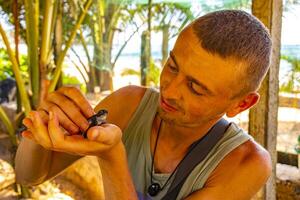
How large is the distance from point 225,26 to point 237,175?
17.7 inches

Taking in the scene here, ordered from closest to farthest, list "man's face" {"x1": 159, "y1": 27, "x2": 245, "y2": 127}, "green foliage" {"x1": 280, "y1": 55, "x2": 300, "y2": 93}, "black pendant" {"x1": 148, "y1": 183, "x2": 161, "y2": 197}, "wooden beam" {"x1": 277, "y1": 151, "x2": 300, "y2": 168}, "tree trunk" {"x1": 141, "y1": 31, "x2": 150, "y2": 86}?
"man's face" {"x1": 159, "y1": 27, "x2": 245, "y2": 127} → "black pendant" {"x1": 148, "y1": 183, "x2": 161, "y2": 197} → "green foliage" {"x1": 280, "y1": 55, "x2": 300, "y2": 93} → "wooden beam" {"x1": 277, "y1": 151, "x2": 300, "y2": 168} → "tree trunk" {"x1": 141, "y1": 31, "x2": 150, "y2": 86}

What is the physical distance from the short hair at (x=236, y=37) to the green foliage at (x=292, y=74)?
1.76 m

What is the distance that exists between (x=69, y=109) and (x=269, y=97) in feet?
4.93

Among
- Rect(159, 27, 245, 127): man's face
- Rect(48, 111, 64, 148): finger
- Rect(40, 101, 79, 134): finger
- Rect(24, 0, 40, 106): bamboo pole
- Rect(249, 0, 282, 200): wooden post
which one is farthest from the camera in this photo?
Rect(24, 0, 40, 106): bamboo pole

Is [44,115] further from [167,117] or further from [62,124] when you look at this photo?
[167,117]

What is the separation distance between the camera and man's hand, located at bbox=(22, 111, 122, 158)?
90cm

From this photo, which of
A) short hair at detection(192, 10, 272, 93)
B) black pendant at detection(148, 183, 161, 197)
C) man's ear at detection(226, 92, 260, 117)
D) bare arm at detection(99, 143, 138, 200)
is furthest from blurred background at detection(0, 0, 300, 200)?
bare arm at detection(99, 143, 138, 200)

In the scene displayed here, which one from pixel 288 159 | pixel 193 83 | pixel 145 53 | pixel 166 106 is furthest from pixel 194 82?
pixel 145 53

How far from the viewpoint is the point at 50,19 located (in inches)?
126

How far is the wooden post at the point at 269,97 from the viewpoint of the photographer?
216cm

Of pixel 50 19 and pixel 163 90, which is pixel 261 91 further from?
pixel 50 19

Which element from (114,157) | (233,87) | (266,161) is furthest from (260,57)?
(114,157)

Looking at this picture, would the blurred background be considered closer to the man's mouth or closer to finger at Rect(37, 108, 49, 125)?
the man's mouth

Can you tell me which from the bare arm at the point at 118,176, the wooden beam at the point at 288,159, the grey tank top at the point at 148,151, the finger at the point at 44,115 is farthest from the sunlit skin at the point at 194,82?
the wooden beam at the point at 288,159
